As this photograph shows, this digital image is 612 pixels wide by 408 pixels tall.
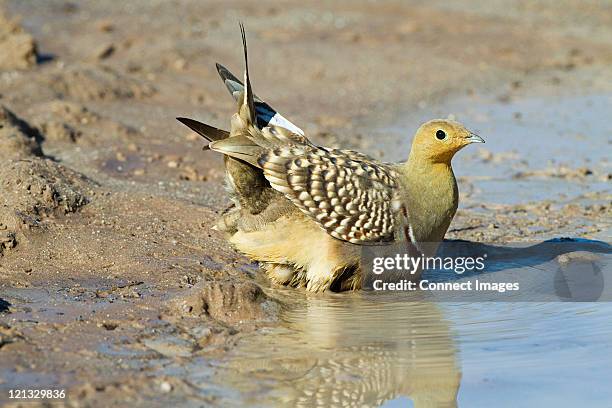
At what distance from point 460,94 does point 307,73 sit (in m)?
2.19

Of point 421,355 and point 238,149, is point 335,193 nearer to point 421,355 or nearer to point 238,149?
point 238,149

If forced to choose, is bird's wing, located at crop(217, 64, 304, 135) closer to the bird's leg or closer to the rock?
the bird's leg

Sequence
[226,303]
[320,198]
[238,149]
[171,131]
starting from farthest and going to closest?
[171,131], [320,198], [238,149], [226,303]

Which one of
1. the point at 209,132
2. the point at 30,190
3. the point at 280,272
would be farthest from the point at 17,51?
the point at 280,272

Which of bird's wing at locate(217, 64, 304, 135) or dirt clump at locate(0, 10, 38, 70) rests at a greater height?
dirt clump at locate(0, 10, 38, 70)

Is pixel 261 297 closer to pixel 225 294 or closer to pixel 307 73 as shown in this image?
pixel 225 294

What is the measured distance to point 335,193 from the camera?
271 inches

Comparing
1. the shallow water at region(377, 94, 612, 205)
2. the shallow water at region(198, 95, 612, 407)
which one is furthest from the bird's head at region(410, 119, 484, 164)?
the shallow water at region(377, 94, 612, 205)

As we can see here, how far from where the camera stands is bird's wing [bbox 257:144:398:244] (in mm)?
6824

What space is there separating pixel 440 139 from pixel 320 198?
95cm

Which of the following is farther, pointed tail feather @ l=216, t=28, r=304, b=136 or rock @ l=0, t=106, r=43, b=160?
rock @ l=0, t=106, r=43, b=160

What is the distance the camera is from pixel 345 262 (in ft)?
23.0

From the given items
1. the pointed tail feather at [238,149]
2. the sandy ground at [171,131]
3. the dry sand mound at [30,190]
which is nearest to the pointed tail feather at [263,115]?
the pointed tail feather at [238,149]

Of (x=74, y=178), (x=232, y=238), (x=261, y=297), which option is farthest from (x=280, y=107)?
(x=261, y=297)
